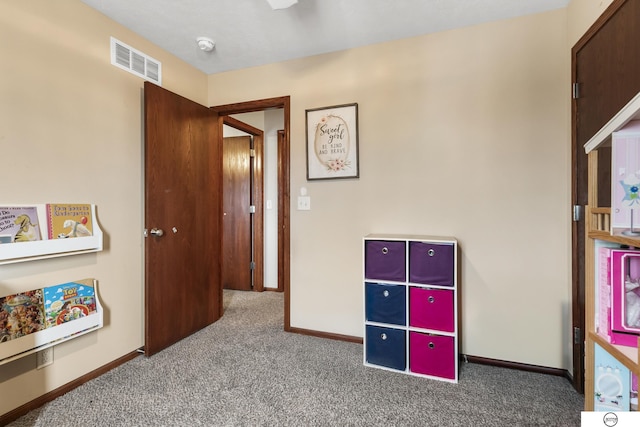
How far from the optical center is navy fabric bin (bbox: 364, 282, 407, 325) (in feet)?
6.56

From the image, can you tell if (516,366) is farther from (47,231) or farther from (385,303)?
(47,231)

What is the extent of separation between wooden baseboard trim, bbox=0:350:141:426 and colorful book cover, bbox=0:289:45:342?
397 millimetres

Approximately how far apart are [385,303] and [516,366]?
97cm

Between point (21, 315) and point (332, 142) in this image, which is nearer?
point (21, 315)

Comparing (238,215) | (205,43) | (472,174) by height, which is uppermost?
(205,43)

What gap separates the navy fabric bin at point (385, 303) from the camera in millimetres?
1999

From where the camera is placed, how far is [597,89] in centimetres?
160

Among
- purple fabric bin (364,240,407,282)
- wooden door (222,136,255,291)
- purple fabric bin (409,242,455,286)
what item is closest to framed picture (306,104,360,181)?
purple fabric bin (364,240,407,282)

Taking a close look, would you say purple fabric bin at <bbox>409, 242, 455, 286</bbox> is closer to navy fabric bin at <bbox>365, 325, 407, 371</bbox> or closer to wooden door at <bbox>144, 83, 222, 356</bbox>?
navy fabric bin at <bbox>365, 325, 407, 371</bbox>

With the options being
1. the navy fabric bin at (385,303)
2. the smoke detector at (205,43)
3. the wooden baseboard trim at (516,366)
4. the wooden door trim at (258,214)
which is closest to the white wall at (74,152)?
the smoke detector at (205,43)

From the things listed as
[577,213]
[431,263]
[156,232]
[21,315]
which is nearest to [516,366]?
[431,263]

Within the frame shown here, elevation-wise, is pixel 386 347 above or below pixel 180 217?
below

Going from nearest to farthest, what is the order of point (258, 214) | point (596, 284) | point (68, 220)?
point (596, 284)
point (68, 220)
point (258, 214)

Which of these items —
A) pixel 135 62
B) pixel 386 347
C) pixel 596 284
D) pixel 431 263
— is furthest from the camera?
pixel 135 62
